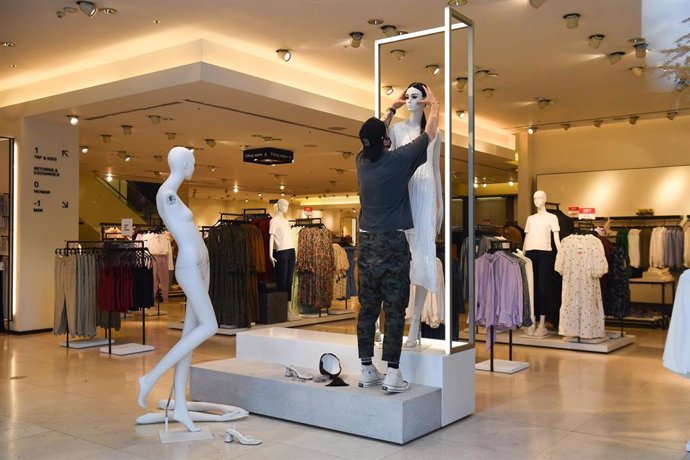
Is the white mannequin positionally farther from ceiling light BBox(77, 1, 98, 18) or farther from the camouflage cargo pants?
the camouflage cargo pants

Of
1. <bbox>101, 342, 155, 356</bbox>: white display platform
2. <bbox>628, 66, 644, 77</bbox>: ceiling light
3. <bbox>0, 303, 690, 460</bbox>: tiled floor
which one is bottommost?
<bbox>0, 303, 690, 460</bbox>: tiled floor

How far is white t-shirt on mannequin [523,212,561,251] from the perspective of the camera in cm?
842

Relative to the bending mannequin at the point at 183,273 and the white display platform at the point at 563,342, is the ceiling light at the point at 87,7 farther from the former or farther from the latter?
the white display platform at the point at 563,342

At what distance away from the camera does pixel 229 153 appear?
13.4 meters

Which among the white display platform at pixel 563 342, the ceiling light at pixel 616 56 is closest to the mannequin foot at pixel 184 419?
the white display platform at pixel 563 342

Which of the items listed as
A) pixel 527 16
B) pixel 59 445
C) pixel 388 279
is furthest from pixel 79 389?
pixel 527 16

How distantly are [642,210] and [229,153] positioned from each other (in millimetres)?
7868

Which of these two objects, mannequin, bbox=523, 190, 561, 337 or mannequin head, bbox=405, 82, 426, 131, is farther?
mannequin, bbox=523, 190, 561, 337

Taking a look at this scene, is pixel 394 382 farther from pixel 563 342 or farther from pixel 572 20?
pixel 563 342

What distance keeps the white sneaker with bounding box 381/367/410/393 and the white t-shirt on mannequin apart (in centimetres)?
469

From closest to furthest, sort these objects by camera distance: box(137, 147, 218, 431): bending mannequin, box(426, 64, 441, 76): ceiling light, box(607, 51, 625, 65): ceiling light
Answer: box(137, 147, 218, 431): bending mannequin
box(607, 51, 625, 65): ceiling light
box(426, 64, 441, 76): ceiling light

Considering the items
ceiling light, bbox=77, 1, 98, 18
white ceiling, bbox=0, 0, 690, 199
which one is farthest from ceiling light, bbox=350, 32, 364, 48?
ceiling light, bbox=77, 1, 98, 18

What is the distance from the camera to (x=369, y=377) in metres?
4.45

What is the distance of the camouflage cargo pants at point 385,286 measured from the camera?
4301 millimetres
